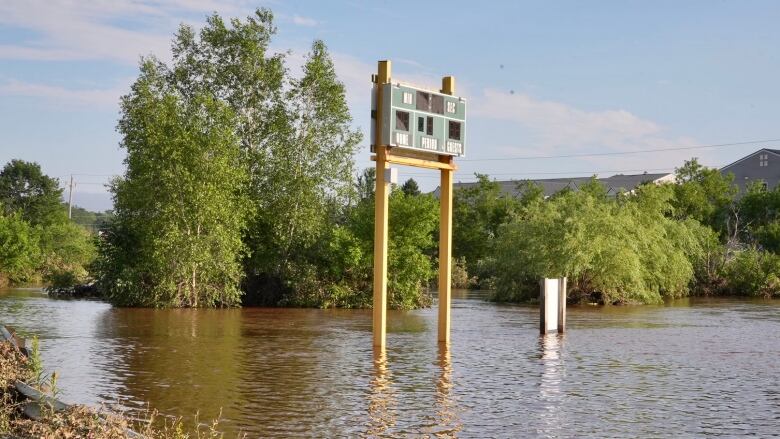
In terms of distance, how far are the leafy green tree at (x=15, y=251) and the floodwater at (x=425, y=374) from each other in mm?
24342

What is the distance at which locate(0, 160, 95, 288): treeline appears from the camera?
56438 mm

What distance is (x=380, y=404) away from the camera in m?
14.7

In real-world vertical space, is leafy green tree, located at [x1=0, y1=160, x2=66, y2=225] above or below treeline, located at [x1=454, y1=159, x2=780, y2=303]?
above

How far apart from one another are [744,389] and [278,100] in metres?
29.7

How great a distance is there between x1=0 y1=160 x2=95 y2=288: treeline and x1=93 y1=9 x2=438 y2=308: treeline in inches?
419

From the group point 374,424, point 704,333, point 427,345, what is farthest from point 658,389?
point 704,333

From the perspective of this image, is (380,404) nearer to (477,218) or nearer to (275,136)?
(275,136)

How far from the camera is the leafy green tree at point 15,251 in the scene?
5641cm

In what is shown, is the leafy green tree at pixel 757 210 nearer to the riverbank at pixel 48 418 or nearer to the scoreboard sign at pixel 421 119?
the scoreboard sign at pixel 421 119

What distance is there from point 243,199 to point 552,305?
16.7 m

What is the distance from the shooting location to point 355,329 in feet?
→ 97.2

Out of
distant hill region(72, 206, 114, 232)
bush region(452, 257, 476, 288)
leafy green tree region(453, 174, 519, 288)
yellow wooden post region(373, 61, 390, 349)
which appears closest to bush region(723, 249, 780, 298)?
leafy green tree region(453, 174, 519, 288)

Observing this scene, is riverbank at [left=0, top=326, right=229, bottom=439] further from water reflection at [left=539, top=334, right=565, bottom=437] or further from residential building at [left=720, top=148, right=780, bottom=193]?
residential building at [left=720, top=148, right=780, bottom=193]

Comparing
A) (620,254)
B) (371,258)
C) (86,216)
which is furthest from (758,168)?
(86,216)
